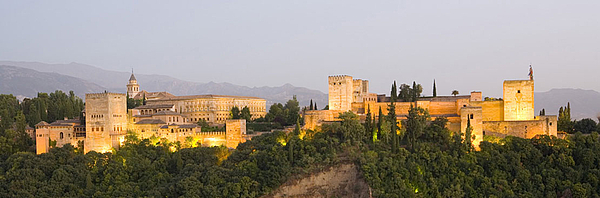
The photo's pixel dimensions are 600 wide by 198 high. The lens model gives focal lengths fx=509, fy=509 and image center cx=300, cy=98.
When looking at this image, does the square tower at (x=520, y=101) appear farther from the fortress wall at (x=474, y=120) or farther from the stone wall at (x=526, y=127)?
the fortress wall at (x=474, y=120)

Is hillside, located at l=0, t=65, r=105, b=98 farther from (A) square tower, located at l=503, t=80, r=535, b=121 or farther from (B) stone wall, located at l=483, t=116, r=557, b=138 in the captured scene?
(B) stone wall, located at l=483, t=116, r=557, b=138

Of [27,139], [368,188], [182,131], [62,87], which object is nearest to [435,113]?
[368,188]

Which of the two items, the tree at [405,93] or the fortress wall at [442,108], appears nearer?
the fortress wall at [442,108]

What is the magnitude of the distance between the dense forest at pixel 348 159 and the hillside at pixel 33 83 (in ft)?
460

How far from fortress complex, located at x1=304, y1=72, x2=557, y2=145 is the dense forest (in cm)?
147

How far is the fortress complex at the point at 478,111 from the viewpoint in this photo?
A: 39688 mm

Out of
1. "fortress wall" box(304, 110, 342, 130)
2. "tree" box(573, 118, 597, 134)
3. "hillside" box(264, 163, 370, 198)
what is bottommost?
"hillside" box(264, 163, 370, 198)

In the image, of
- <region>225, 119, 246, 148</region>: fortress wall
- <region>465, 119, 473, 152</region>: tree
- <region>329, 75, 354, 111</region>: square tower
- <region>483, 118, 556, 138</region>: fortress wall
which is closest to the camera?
<region>465, 119, 473, 152</region>: tree

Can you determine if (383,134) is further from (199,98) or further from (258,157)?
(199,98)

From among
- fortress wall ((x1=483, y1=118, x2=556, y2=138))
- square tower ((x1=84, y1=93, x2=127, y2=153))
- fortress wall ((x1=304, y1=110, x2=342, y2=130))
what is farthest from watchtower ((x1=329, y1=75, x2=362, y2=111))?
square tower ((x1=84, y1=93, x2=127, y2=153))

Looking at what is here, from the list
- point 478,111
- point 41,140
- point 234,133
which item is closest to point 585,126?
point 478,111

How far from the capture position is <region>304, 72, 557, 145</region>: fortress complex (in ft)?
130

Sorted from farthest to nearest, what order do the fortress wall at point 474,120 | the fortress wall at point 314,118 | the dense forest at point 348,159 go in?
the fortress wall at point 314,118 < the fortress wall at point 474,120 < the dense forest at point 348,159

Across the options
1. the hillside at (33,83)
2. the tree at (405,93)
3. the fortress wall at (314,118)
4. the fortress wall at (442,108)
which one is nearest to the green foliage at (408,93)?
the tree at (405,93)
